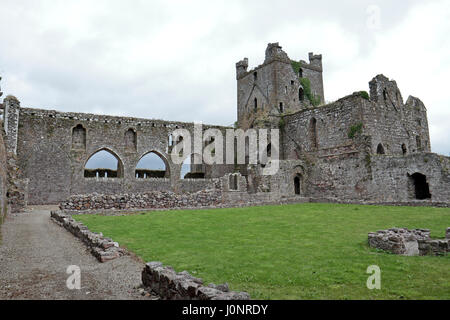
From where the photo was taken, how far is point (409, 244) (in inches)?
277

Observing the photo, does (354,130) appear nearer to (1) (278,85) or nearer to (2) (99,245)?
(1) (278,85)

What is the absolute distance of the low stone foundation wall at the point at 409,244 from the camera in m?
6.72

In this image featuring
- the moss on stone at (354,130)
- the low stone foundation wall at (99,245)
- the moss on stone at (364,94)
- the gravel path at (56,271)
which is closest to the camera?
the gravel path at (56,271)

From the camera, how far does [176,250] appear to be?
7.22 meters

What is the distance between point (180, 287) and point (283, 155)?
999 inches

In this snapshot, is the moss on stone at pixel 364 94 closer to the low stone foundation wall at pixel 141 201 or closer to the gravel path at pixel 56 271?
the low stone foundation wall at pixel 141 201

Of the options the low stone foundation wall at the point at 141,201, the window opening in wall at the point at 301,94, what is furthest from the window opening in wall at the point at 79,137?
the window opening in wall at the point at 301,94

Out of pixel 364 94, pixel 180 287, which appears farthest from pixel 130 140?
pixel 180 287

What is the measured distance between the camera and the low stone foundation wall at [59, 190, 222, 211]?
1633 cm

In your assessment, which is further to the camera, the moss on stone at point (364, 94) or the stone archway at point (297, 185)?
the stone archway at point (297, 185)

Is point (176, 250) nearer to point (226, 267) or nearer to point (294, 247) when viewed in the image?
point (226, 267)

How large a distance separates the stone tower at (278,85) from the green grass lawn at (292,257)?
76.9 ft

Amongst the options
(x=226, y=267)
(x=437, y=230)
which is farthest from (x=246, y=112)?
(x=226, y=267)
